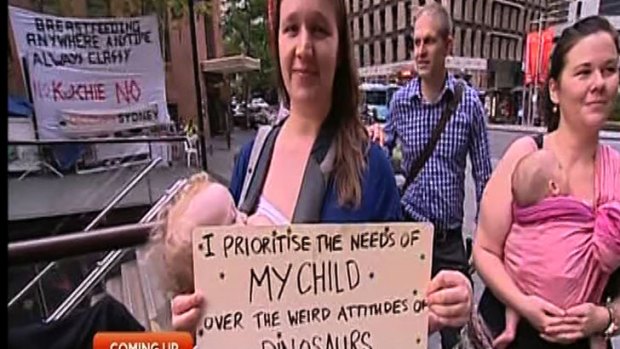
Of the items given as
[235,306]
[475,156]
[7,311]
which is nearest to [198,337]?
[235,306]

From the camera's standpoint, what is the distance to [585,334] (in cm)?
76

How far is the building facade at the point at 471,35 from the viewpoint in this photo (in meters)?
0.90

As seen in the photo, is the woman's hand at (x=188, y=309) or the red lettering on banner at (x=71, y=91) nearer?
the woman's hand at (x=188, y=309)

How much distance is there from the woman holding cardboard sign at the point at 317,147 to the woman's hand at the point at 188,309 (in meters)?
0.12

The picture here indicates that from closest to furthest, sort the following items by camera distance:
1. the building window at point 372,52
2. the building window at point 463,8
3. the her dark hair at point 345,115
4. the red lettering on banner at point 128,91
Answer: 1. the her dark hair at point 345,115
2. the building window at point 372,52
3. the red lettering on banner at point 128,91
4. the building window at point 463,8

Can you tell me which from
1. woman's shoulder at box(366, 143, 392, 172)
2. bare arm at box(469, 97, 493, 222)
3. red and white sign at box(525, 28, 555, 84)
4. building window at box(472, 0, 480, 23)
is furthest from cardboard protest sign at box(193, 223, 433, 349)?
bare arm at box(469, 97, 493, 222)

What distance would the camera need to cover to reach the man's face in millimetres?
1124

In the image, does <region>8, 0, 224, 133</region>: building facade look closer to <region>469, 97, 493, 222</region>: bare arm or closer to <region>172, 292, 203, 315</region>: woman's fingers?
<region>172, 292, 203, 315</region>: woman's fingers

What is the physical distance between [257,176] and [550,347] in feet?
1.57

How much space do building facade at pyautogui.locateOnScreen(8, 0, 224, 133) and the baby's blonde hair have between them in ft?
0.92

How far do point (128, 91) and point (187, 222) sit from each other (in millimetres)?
466

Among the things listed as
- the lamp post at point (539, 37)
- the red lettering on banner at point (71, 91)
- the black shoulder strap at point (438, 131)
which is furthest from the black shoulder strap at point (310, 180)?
the black shoulder strap at point (438, 131)

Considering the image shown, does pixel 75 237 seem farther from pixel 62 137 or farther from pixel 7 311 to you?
pixel 7 311

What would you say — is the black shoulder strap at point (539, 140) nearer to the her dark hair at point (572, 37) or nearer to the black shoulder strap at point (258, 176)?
the her dark hair at point (572, 37)
